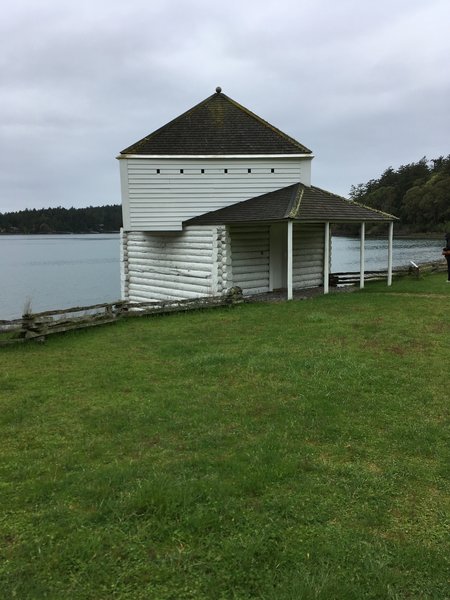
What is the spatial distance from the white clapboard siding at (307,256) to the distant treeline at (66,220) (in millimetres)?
120522

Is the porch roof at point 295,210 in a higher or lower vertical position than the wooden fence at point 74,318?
higher

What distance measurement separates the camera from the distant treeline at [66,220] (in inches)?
5438

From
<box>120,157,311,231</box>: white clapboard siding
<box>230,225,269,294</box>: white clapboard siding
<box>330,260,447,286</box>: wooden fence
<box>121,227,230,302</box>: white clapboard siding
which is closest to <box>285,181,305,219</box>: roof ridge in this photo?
<box>120,157,311,231</box>: white clapboard siding

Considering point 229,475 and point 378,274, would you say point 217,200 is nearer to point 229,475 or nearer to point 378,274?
point 378,274

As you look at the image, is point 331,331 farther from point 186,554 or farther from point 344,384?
point 186,554

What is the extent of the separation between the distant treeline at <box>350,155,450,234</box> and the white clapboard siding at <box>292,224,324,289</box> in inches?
3243

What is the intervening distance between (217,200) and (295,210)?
377 cm

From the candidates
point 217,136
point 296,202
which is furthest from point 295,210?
point 217,136

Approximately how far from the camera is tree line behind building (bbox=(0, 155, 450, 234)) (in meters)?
105

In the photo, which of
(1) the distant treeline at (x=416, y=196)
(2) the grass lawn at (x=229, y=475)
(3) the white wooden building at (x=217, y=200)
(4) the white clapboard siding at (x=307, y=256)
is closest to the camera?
(2) the grass lawn at (x=229, y=475)

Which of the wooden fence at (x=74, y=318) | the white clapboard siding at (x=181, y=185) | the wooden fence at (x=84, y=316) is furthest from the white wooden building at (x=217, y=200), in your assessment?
the wooden fence at (x=84, y=316)

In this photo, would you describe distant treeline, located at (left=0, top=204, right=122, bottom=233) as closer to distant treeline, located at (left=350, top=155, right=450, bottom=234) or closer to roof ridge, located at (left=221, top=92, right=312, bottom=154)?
distant treeline, located at (left=350, top=155, right=450, bottom=234)

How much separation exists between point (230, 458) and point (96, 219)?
13862cm

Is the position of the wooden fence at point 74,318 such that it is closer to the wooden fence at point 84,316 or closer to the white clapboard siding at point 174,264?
the wooden fence at point 84,316
